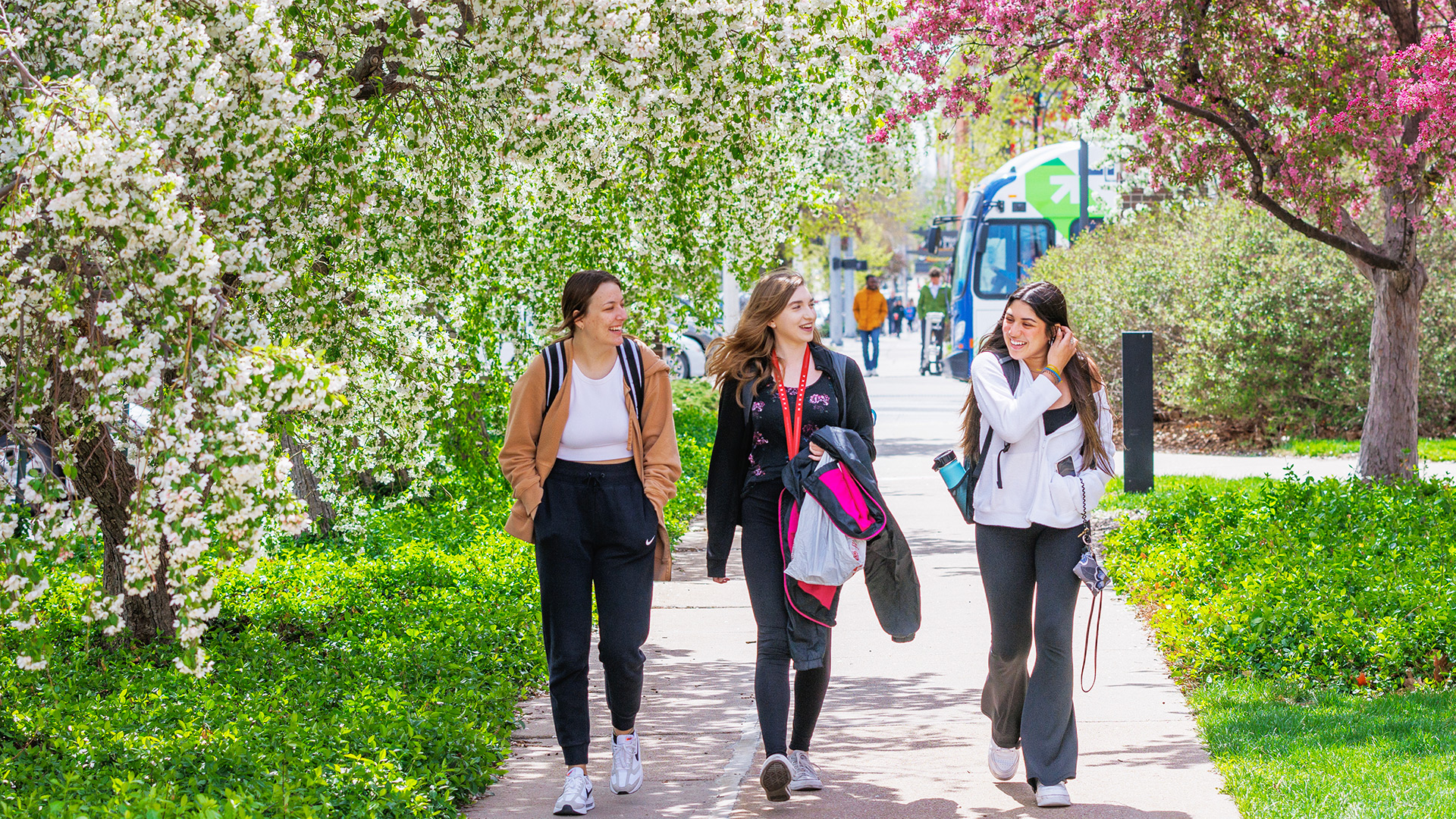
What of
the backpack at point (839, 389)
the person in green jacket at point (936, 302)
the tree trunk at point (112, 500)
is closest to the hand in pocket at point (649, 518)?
the backpack at point (839, 389)

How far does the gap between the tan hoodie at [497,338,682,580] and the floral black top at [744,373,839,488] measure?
28 cm

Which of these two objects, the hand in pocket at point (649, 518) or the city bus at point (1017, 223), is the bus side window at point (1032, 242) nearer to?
the city bus at point (1017, 223)

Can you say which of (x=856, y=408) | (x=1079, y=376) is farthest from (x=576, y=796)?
(x=1079, y=376)

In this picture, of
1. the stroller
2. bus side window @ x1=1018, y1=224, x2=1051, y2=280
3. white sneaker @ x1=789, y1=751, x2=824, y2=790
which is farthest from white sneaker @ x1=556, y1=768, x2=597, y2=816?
the stroller

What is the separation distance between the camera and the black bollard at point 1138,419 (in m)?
10.7

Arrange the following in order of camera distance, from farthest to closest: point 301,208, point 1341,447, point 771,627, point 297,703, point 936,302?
point 936,302
point 1341,447
point 297,703
point 301,208
point 771,627

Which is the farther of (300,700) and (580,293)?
(300,700)

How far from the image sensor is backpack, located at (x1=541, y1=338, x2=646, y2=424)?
476 cm

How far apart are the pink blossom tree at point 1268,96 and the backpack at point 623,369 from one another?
4369mm

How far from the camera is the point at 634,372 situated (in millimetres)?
4836

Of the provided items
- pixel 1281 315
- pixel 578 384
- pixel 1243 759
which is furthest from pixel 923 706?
pixel 1281 315

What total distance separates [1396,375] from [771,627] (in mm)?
7098

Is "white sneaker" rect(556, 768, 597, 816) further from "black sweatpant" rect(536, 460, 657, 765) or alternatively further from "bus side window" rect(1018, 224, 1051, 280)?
"bus side window" rect(1018, 224, 1051, 280)

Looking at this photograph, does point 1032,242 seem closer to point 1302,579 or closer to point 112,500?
point 1302,579
